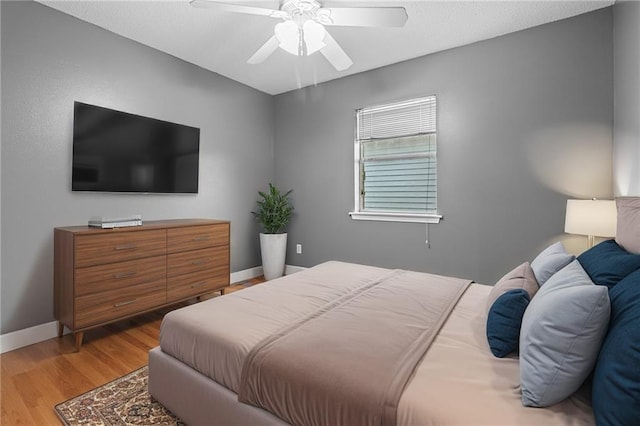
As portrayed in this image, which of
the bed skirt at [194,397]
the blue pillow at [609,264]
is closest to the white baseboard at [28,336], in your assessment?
the bed skirt at [194,397]

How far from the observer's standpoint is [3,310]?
2305 mm

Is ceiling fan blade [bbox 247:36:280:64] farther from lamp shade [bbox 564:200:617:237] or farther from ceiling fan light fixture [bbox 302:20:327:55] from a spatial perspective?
lamp shade [bbox 564:200:617:237]

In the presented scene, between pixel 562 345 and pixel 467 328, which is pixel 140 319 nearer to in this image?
pixel 467 328

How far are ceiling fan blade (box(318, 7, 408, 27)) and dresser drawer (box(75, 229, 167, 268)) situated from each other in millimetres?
2209

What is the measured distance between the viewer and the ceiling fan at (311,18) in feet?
6.34

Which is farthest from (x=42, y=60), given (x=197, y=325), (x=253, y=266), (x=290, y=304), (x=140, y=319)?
(x=253, y=266)

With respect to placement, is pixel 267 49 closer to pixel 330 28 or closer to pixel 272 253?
pixel 330 28

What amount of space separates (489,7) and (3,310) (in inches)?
176

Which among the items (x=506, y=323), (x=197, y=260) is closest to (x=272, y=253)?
(x=197, y=260)

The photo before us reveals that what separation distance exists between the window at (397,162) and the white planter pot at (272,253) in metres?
1.08

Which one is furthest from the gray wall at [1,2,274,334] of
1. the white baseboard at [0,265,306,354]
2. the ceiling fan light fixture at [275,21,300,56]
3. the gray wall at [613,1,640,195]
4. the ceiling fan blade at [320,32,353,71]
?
the gray wall at [613,1,640,195]

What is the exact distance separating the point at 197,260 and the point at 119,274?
2.39ft

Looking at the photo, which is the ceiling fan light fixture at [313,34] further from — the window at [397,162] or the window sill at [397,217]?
the window sill at [397,217]

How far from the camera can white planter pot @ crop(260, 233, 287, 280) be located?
4145mm
